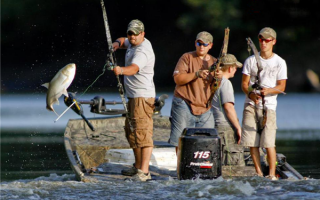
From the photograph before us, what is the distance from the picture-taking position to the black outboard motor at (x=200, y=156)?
301 inches

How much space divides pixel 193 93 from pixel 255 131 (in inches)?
32.4

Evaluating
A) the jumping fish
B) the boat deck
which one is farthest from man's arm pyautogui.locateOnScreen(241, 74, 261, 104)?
the jumping fish

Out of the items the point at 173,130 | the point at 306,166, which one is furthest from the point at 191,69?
the point at 306,166

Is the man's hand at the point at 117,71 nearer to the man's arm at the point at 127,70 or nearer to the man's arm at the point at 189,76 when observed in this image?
the man's arm at the point at 127,70

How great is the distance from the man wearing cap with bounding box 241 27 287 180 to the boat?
352 millimetres

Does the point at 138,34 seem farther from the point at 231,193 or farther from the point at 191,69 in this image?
the point at 231,193

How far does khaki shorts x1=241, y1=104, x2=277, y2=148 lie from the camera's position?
845 centimetres

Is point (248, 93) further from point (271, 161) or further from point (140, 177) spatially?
point (140, 177)

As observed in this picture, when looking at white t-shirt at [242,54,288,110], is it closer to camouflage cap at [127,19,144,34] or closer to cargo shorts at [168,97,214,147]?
cargo shorts at [168,97,214,147]

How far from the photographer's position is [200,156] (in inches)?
301

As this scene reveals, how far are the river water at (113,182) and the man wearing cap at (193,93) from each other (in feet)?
2.61

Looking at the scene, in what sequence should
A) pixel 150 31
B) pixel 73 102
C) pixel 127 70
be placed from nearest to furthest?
pixel 127 70, pixel 73 102, pixel 150 31

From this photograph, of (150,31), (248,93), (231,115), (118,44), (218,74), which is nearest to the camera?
(218,74)

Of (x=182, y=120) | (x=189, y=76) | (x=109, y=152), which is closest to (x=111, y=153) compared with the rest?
(x=109, y=152)
